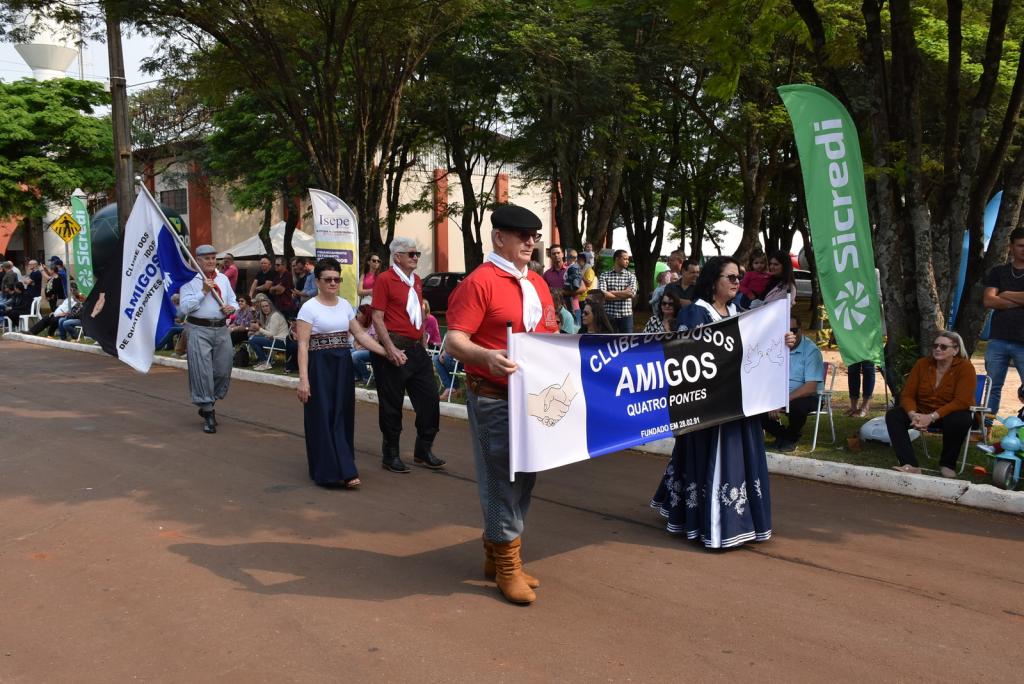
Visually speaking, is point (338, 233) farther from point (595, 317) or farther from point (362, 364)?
point (595, 317)

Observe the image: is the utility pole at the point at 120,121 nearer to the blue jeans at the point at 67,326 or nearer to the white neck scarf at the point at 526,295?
the blue jeans at the point at 67,326

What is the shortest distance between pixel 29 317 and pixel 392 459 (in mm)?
18832

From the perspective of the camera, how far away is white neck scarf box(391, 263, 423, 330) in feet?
26.8

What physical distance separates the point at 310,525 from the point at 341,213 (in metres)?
8.70

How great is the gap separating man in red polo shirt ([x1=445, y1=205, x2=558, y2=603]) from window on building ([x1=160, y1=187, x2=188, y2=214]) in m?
43.8

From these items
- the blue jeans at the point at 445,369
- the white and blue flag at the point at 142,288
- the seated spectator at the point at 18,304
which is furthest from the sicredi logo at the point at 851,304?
the seated spectator at the point at 18,304

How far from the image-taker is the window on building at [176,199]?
46000mm

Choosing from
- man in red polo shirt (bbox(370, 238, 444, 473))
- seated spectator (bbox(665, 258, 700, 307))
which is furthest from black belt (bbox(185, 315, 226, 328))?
seated spectator (bbox(665, 258, 700, 307))

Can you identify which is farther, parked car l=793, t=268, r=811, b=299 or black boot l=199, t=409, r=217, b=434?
parked car l=793, t=268, r=811, b=299

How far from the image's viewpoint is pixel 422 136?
2686 centimetres

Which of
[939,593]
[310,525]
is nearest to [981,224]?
[939,593]

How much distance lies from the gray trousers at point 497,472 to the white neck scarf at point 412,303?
124 inches

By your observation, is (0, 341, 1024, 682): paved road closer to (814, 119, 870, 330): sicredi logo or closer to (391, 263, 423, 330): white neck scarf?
(391, 263, 423, 330): white neck scarf

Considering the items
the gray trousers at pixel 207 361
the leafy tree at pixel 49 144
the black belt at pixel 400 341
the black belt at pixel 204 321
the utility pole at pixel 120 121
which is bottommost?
the gray trousers at pixel 207 361
